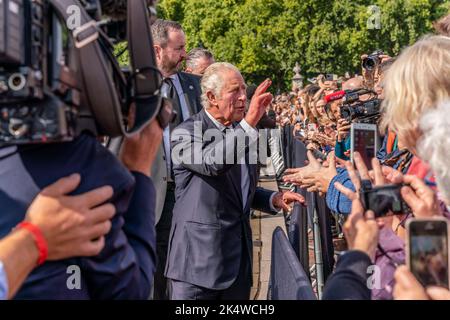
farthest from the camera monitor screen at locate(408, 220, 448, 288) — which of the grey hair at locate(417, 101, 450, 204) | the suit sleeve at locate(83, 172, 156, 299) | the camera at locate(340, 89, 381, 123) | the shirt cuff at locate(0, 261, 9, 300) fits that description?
the camera at locate(340, 89, 381, 123)

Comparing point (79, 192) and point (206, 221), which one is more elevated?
point (79, 192)

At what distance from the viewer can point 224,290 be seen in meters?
4.12

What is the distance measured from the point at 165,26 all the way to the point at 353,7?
4500 centimetres

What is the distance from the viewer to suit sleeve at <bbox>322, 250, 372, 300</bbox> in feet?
6.43

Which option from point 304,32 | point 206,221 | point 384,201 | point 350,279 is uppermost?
point 304,32

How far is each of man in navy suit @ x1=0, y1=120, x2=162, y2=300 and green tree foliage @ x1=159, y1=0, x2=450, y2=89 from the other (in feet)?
152

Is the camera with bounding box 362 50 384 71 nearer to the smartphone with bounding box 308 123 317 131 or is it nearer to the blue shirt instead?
the smartphone with bounding box 308 123 317 131

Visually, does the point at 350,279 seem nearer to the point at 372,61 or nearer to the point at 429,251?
the point at 429,251

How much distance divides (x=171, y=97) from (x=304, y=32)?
45.0m

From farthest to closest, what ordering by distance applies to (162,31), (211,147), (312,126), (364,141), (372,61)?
(312,126) < (372,61) < (162,31) < (211,147) < (364,141)

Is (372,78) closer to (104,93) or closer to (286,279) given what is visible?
(286,279)

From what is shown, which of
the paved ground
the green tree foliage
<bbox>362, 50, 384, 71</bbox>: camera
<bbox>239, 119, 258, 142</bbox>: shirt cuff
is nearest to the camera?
<bbox>239, 119, 258, 142</bbox>: shirt cuff

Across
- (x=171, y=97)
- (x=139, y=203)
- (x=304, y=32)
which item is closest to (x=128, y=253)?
(x=139, y=203)
